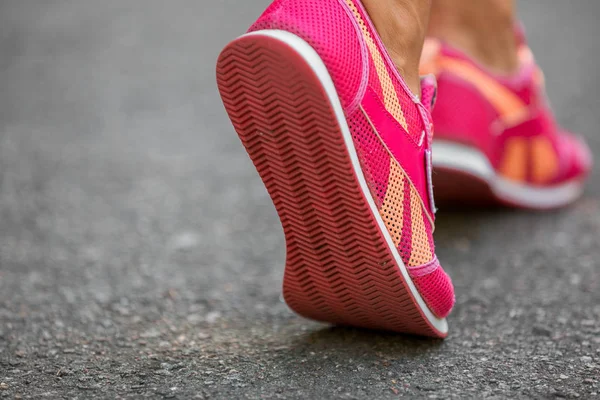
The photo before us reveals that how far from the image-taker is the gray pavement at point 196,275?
1091 mm

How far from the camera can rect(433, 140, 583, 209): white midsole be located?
1.62 m

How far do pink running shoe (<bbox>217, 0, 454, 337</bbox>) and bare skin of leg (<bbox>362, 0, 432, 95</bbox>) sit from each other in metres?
0.03

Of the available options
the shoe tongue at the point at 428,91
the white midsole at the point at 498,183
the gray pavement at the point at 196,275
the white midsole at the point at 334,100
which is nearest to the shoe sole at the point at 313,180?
the white midsole at the point at 334,100

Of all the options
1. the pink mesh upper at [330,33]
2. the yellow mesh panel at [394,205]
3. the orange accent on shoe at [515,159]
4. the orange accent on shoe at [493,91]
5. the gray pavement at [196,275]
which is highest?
the pink mesh upper at [330,33]

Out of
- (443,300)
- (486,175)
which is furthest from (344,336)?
(486,175)

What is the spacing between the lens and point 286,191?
1.02 metres

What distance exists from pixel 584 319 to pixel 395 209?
53 cm

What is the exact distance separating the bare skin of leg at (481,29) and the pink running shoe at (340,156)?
631 millimetres

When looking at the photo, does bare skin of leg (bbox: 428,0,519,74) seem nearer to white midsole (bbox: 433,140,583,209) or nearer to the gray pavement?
white midsole (bbox: 433,140,583,209)

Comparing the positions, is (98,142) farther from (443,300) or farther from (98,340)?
(443,300)

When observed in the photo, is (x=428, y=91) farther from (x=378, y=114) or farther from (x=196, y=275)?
(x=196, y=275)

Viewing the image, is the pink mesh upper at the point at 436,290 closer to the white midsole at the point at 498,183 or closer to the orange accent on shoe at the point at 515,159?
the white midsole at the point at 498,183

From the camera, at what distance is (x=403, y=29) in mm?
1111

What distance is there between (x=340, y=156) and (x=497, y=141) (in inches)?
38.9
